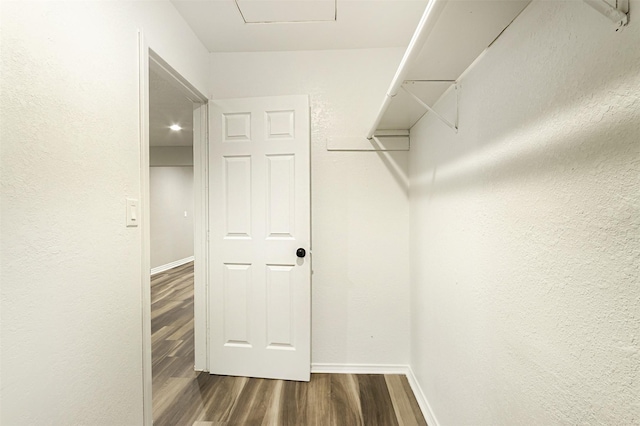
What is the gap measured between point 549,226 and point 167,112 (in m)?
4.04

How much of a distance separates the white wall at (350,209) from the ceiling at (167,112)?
3.44 ft

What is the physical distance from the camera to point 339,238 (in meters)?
2.05

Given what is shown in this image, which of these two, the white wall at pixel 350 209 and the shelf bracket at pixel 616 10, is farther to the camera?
the white wall at pixel 350 209

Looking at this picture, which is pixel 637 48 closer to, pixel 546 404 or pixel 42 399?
pixel 546 404

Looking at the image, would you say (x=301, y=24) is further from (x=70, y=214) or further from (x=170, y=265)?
(x=170, y=265)

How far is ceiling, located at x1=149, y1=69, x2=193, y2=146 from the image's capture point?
2.75 m

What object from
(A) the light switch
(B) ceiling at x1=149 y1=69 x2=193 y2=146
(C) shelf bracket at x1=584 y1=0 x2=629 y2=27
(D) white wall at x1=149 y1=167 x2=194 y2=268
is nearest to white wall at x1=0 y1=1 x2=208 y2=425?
(A) the light switch

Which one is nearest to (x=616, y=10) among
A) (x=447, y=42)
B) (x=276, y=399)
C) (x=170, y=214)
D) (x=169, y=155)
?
(x=447, y=42)

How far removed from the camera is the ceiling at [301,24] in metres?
1.58

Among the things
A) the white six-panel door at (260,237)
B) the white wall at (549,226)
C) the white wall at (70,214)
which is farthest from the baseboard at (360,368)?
the white wall at (70,214)

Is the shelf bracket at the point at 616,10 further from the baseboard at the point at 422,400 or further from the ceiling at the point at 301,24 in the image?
the baseboard at the point at 422,400

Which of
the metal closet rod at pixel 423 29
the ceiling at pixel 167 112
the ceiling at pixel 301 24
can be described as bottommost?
the metal closet rod at pixel 423 29

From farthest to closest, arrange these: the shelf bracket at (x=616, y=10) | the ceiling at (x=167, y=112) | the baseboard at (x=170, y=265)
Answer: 1. the baseboard at (x=170, y=265)
2. the ceiling at (x=167, y=112)
3. the shelf bracket at (x=616, y=10)

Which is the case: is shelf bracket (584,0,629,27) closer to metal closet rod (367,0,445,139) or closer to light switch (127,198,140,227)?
metal closet rod (367,0,445,139)
